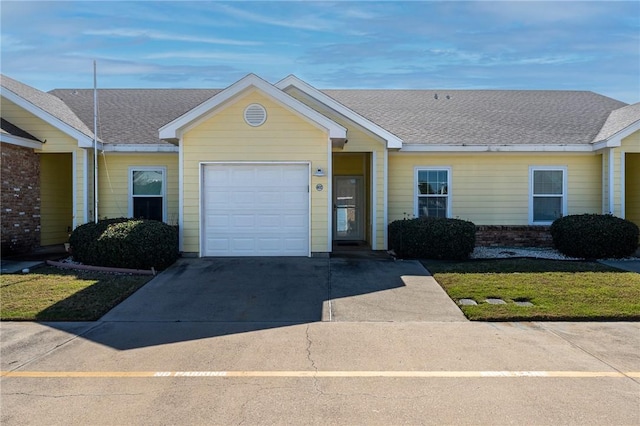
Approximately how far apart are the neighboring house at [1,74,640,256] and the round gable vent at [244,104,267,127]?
26mm

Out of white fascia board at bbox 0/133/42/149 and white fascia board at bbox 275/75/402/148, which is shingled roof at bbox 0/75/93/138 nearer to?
white fascia board at bbox 0/133/42/149

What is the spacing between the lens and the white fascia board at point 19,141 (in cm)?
1241

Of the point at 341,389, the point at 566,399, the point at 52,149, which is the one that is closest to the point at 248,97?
the point at 52,149

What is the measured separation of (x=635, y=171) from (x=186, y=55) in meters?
15.2

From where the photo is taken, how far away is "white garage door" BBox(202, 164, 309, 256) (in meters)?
12.4

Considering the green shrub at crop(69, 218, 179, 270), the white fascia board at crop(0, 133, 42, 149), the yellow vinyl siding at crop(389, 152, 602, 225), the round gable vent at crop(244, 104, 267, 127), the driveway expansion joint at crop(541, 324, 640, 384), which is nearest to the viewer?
the driveway expansion joint at crop(541, 324, 640, 384)

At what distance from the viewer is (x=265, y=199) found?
40.9ft

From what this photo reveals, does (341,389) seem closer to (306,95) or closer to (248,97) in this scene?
(248,97)

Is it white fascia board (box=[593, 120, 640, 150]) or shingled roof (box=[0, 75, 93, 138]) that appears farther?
shingled roof (box=[0, 75, 93, 138])

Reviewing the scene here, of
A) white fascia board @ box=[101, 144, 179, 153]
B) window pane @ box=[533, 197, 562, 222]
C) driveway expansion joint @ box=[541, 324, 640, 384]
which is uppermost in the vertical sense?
white fascia board @ box=[101, 144, 179, 153]

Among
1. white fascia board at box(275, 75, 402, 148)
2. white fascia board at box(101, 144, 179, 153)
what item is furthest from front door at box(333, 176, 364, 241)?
white fascia board at box(101, 144, 179, 153)

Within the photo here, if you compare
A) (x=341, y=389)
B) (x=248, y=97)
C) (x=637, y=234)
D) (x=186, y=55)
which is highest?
(x=186, y=55)

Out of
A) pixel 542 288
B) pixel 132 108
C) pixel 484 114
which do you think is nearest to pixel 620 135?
pixel 484 114

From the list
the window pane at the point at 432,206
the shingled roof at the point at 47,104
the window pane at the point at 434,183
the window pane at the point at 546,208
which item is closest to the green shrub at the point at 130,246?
the shingled roof at the point at 47,104
